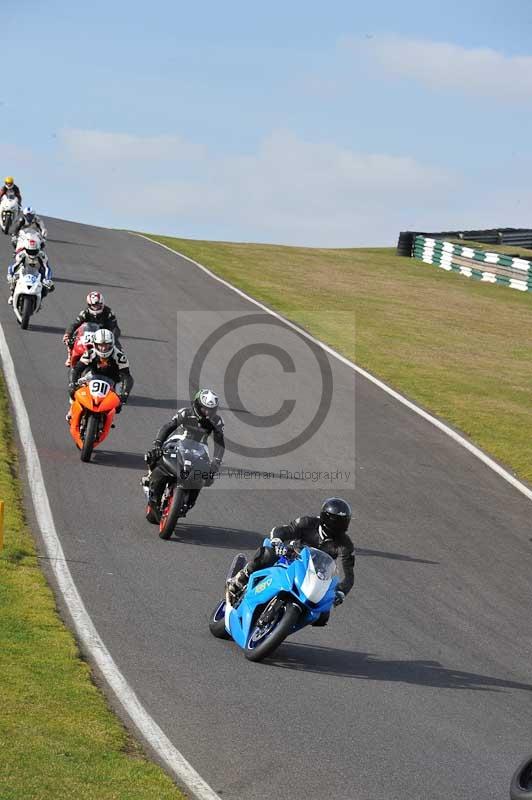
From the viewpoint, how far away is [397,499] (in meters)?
17.0

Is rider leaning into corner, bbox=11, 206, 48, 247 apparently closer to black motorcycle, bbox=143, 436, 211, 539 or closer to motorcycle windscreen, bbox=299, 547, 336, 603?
black motorcycle, bbox=143, 436, 211, 539

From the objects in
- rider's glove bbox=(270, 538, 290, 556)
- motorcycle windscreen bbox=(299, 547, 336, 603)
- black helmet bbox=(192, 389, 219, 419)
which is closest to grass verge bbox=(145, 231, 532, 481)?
black helmet bbox=(192, 389, 219, 419)

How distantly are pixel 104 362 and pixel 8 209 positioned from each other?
24.5m

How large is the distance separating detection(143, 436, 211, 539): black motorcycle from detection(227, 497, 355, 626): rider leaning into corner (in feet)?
9.61

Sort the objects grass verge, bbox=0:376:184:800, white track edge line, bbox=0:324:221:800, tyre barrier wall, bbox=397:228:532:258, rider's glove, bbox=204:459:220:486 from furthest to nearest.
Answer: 1. tyre barrier wall, bbox=397:228:532:258
2. rider's glove, bbox=204:459:220:486
3. white track edge line, bbox=0:324:221:800
4. grass verge, bbox=0:376:184:800

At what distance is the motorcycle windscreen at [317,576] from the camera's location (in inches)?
389

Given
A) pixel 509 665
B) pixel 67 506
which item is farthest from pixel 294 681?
pixel 67 506

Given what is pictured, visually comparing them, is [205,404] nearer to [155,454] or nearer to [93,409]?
[155,454]

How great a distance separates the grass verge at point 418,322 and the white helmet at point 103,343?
22.8 feet

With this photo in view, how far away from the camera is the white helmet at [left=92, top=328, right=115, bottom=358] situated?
679 inches

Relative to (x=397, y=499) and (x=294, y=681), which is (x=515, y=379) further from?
(x=294, y=681)

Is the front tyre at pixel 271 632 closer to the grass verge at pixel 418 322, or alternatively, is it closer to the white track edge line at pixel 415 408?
the white track edge line at pixel 415 408

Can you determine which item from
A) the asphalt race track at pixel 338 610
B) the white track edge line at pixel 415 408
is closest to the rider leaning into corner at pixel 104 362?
the asphalt race track at pixel 338 610

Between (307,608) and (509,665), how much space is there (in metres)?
2.44
